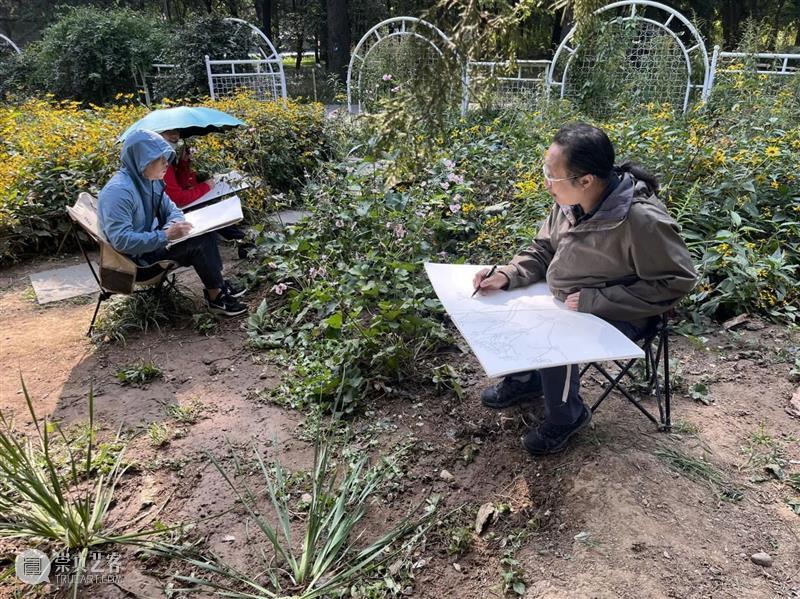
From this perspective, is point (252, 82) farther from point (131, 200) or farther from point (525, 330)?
point (525, 330)

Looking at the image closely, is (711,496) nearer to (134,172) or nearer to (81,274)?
(134,172)

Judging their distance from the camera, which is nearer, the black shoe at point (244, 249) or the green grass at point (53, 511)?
the green grass at point (53, 511)

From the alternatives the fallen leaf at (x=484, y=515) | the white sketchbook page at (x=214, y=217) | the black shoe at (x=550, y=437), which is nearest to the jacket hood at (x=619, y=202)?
the black shoe at (x=550, y=437)

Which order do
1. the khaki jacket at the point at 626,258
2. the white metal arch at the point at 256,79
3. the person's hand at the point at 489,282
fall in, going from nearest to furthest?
the khaki jacket at the point at 626,258, the person's hand at the point at 489,282, the white metal arch at the point at 256,79

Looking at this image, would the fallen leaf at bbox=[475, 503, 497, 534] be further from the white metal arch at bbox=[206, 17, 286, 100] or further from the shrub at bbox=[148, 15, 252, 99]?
the shrub at bbox=[148, 15, 252, 99]

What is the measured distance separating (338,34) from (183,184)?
10.6m

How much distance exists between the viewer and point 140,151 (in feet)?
10.6

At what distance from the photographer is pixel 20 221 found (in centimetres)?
464

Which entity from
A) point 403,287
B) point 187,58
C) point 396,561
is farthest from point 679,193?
point 187,58

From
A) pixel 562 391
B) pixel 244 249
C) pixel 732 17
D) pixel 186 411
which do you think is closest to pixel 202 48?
pixel 244 249

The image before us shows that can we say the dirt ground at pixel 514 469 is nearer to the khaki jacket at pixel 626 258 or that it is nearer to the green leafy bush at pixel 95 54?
the khaki jacket at pixel 626 258

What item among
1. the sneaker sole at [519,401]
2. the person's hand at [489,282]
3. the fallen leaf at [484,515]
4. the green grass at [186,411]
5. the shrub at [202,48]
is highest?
the shrub at [202,48]

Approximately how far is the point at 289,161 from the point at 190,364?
310cm

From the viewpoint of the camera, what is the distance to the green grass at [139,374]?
305 centimetres
